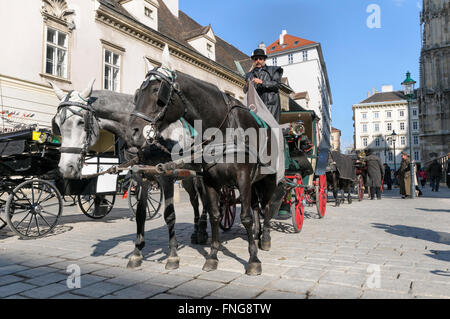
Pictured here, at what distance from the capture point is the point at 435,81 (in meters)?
44.9

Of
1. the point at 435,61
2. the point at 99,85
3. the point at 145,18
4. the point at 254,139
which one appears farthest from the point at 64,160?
the point at 435,61

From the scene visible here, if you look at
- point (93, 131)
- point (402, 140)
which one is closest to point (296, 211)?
point (93, 131)

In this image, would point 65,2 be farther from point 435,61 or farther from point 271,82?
point 435,61

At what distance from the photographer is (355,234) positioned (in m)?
5.71

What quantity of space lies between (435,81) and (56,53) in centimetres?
4831

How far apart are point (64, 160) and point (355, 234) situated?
483cm

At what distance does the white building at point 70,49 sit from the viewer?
12.9 meters

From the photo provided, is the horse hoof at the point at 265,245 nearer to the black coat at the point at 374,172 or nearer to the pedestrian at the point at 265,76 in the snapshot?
the pedestrian at the point at 265,76

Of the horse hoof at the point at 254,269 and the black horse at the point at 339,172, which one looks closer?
the horse hoof at the point at 254,269

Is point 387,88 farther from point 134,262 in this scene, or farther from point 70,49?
point 134,262

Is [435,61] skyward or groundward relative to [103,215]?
skyward

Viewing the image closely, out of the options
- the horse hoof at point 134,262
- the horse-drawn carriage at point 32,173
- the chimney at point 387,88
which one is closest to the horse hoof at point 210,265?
the horse hoof at point 134,262

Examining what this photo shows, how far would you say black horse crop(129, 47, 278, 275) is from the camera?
3.03 metres

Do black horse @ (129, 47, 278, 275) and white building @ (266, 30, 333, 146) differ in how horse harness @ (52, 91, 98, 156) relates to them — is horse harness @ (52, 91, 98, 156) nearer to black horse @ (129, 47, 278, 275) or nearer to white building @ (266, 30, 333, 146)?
black horse @ (129, 47, 278, 275)
